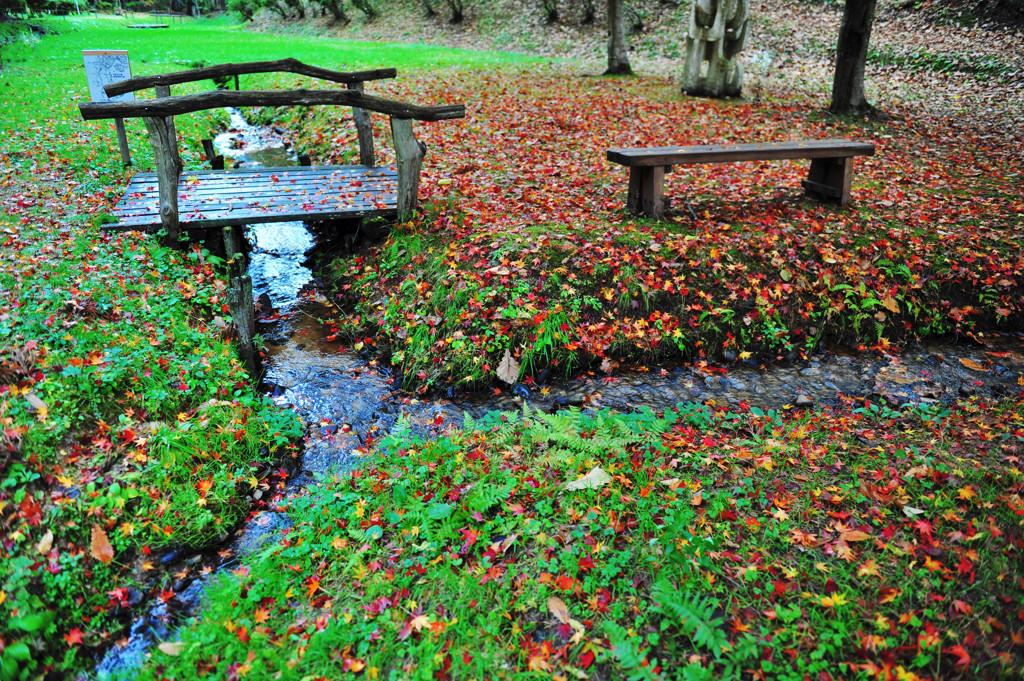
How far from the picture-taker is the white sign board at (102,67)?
9.47 metres

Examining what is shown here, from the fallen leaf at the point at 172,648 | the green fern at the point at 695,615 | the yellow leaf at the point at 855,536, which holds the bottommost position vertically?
the fallen leaf at the point at 172,648

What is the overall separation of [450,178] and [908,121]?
8971 millimetres

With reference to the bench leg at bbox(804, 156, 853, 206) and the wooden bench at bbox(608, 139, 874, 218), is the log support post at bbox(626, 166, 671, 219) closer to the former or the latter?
the wooden bench at bbox(608, 139, 874, 218)

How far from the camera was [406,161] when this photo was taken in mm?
7191

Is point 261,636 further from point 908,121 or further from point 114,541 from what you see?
point 908,121

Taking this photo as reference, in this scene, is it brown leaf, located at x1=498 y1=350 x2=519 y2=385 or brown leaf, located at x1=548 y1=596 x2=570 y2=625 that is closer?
brown leaf, located at x1=548 y1=596 x2=570 y2=625

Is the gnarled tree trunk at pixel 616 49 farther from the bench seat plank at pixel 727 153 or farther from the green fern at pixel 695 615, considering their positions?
the green fern at pixel 695 615

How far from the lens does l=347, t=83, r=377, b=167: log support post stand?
9445 mm

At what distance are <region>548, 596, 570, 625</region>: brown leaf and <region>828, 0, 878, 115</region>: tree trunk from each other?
11.8 metres

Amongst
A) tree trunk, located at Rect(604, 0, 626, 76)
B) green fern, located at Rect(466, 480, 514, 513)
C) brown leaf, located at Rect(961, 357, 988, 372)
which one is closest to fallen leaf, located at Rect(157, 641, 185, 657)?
green fern, located at Rect(466, 480, 514, 513)

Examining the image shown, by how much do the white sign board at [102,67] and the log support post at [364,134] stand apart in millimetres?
3633

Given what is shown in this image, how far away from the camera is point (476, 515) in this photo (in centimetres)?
368

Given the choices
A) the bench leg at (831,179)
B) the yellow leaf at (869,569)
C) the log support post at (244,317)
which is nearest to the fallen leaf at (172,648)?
the log support post at (244,317)

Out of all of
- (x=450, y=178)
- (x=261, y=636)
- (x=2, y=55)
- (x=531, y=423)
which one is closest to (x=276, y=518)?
(x=261, y=636)
